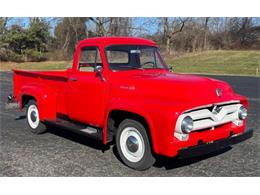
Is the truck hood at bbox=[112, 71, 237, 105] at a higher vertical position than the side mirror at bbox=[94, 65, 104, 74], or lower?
lower

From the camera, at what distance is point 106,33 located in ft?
130

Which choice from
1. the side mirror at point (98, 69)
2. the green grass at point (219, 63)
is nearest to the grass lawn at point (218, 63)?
the green grass at point (219, 63)

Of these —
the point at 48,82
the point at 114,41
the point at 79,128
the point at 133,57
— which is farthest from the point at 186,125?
the point at 48,82

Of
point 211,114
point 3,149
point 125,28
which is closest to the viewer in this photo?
point 211,114

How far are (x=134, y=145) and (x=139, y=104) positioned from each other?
646mm

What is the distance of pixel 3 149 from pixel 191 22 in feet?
153

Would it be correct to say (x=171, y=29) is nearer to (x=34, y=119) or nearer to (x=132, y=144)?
(x=34, y=119)

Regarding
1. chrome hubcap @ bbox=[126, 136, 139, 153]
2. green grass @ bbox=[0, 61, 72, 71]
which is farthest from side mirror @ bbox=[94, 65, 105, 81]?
green grass @ bbox=[0, 61, 72, 71]

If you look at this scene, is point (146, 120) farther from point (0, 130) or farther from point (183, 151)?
point (0, 130)

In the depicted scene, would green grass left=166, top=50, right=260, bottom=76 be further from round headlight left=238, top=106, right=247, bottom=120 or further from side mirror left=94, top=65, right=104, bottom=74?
side mirror left=94, top=65, right=104, bottom=74

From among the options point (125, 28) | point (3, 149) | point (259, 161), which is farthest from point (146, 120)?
point (125, 28)

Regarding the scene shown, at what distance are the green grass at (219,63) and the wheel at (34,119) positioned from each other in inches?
911

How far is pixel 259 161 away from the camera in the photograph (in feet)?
18.7

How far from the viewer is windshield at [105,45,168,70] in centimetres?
625
